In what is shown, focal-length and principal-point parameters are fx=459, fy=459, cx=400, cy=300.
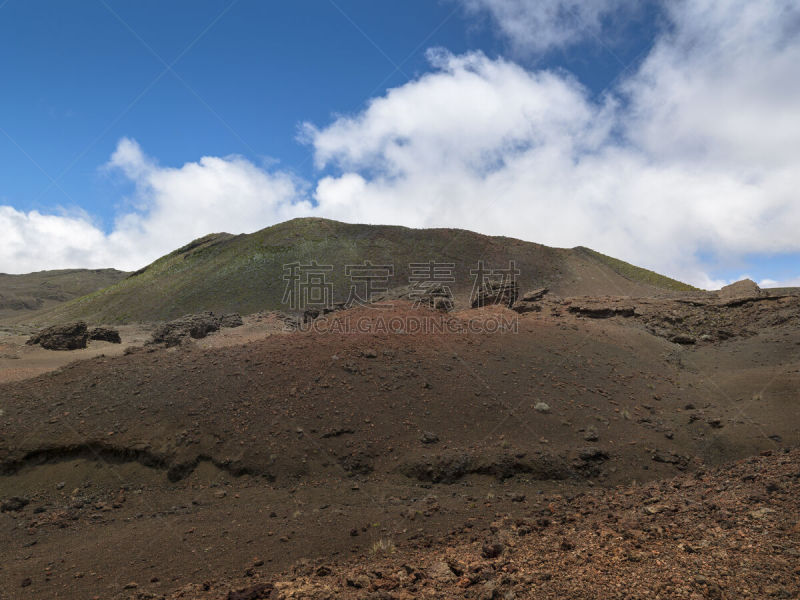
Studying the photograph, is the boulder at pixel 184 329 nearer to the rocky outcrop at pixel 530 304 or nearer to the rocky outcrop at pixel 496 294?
the rocky outcrop at pixel 496 294

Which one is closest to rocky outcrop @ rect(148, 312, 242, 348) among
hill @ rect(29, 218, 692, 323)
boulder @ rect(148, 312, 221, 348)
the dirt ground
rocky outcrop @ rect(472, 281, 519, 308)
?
boulder @ rect(148, 312, 221, 348)

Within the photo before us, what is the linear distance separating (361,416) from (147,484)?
145 inches

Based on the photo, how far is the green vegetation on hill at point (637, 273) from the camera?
4369 cm

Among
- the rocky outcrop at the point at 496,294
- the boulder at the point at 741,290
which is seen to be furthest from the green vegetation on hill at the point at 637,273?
the rocky outcrop at the point at 496,294

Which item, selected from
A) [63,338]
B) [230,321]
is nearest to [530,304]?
[230,321]

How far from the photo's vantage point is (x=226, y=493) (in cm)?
714

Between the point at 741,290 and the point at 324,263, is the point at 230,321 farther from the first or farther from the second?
the point at 741,290

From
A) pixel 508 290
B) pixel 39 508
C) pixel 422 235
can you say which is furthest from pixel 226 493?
pixel 422 235

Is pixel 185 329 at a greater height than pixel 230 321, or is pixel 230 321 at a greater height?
pixel 230 321

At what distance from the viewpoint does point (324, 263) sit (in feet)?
137

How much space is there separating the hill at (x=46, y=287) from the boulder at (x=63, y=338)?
53.7 meters

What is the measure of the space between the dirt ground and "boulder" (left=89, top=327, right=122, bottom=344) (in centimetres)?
1201

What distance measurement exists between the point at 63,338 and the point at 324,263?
2460cm

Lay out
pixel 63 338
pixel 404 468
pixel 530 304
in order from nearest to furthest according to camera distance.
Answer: pixel 404 468 < pixel 63 338 < pixel 530 304
